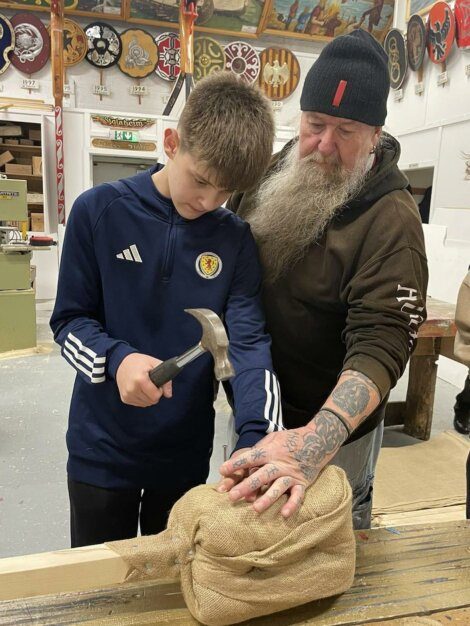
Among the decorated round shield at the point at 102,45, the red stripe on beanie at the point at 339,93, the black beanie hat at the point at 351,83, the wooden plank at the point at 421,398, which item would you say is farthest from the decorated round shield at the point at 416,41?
the red stripe on beanie at the point at 339,93

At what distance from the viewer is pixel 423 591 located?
88 centimetres

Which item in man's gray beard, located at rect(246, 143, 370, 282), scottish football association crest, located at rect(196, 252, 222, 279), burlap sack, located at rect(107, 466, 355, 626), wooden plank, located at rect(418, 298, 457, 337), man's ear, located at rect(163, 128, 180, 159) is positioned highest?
man's ear, located at rect(163, 128, 180, 159)

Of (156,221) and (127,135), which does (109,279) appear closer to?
(156,221)

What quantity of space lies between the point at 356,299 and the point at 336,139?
388 mm

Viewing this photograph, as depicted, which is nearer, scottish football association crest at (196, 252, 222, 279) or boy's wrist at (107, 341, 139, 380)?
boy's wrist at (107, 341, 139, 380)

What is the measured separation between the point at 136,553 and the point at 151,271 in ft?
1.80

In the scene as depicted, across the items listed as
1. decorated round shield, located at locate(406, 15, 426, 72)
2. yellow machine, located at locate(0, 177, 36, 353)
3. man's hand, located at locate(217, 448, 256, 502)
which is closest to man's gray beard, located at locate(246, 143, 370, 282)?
man's hand, located at locate(217, 448, 256, 502)

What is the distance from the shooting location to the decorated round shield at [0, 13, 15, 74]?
6.00 m

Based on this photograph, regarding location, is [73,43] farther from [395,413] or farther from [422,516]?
[422,516]

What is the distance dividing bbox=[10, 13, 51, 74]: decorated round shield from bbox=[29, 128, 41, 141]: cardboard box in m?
0.72

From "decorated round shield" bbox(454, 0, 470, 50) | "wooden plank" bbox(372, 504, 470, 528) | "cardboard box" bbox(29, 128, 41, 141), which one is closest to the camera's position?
"wooden plank" bbox(372, 504, 470, 528)

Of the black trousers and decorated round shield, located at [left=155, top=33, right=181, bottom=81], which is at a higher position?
decorated round shield, located at [left=155, top=33, right=181, bottom=81]

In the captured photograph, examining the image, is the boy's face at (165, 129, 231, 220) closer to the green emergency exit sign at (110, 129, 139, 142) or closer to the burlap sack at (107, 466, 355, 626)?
the burlap sack at (107, 466, 355, 626)

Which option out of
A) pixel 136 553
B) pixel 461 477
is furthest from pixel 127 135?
pixel 136 553
